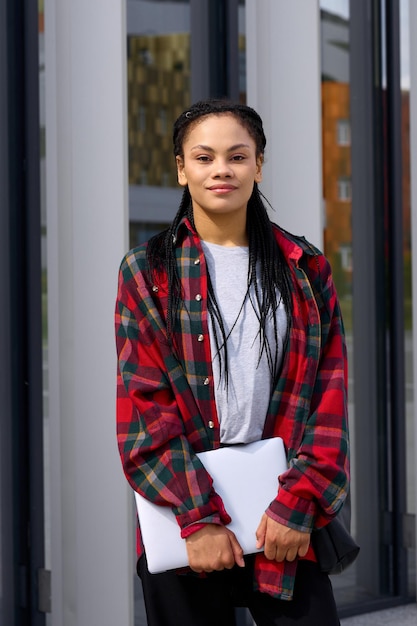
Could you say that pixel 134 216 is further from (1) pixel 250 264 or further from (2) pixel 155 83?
(1) pixel 250 264

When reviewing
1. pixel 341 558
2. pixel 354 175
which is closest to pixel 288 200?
pixel 354 175

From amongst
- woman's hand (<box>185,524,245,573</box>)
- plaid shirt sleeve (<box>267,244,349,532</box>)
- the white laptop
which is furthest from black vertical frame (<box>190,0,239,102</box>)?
woman's hand (<box>185,524,245,573</box>)

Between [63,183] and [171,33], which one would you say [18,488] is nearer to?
[63,183]

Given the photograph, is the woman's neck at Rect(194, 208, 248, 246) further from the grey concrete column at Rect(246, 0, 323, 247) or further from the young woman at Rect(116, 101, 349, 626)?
the grey concrete column at Rect(246, 0, 323, 247)

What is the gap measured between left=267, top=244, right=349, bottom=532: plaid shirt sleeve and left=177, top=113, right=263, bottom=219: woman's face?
0.60ft

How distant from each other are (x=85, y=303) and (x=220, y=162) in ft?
3.56

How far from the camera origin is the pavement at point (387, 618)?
339 centimetres

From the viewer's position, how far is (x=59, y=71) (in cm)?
273

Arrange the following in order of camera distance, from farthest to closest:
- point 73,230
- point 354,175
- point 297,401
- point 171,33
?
1. point 354,175
2. point 171,33
3. point 73,230
4. point 297,401

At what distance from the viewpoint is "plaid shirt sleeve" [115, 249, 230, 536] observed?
164 centimetres

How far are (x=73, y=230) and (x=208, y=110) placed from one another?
104 cm

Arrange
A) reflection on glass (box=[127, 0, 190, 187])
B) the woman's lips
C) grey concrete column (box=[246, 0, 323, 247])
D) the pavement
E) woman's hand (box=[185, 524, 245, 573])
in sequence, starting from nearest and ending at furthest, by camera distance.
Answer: woman's hand (box=[185, 524, 245, 573])
the woman's lips
grey concrete column (box=[246, 0, 323, 247])
reflection on glass (box=[127, 0, 190, 187])
the pavement

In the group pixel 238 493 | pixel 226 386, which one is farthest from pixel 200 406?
pixel 238 493

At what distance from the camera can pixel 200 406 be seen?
1.70 meters
